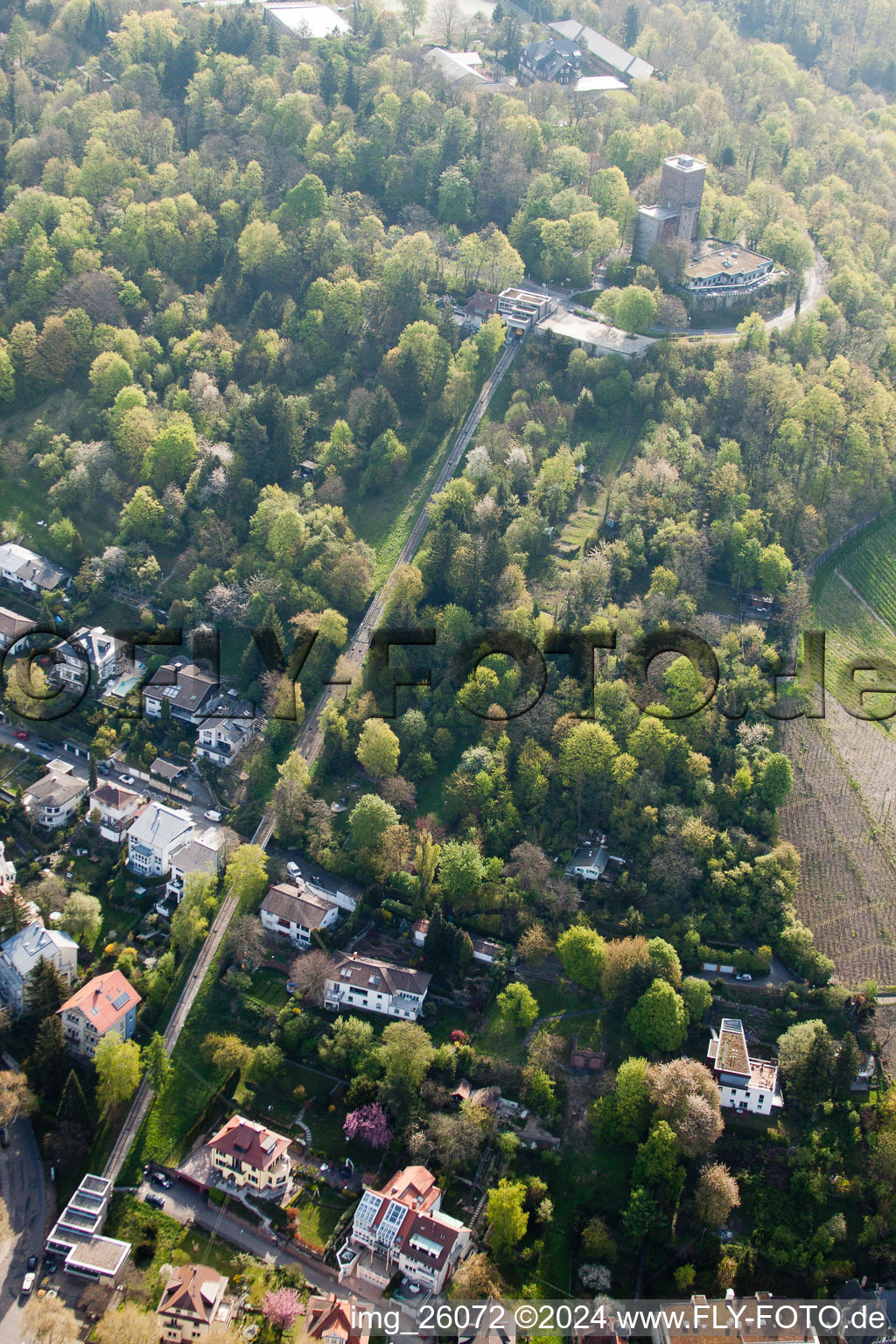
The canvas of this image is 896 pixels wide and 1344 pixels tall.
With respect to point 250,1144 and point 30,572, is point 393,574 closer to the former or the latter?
point 30,572

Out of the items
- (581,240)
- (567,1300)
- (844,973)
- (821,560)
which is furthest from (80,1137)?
(581,240)

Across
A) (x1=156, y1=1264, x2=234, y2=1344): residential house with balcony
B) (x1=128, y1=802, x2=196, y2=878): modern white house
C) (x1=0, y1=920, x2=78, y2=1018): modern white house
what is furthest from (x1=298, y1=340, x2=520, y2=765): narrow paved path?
(x1=156, y1=1264, x2=234, y2=1344): residential house with balcony

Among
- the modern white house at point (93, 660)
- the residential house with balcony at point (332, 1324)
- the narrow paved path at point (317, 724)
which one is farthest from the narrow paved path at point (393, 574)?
the residential house with balcony at point (332, 1324)

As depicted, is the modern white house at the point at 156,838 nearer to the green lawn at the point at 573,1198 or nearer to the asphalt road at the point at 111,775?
the asphalt road at the point at 111,775

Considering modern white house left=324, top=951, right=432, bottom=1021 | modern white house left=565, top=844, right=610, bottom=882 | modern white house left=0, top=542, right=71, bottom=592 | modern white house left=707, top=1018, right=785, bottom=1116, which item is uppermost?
modern white house left=565, top=844, right=610, bottom=882

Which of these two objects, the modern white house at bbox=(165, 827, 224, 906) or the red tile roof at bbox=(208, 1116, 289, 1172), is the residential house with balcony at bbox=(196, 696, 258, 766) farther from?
the red tile roof at bbox=(208, 1116, 289, 1172)

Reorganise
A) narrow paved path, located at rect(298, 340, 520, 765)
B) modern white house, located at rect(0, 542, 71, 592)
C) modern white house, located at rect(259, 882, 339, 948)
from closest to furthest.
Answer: modern white house, located at rect(259, 882, 339, 948) → narrow paved path, located at rect(298, 340, 520, 765) → modern white house, located at rect(0, 542, 71, 592)

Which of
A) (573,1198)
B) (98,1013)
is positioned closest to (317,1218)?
(573,1198)
